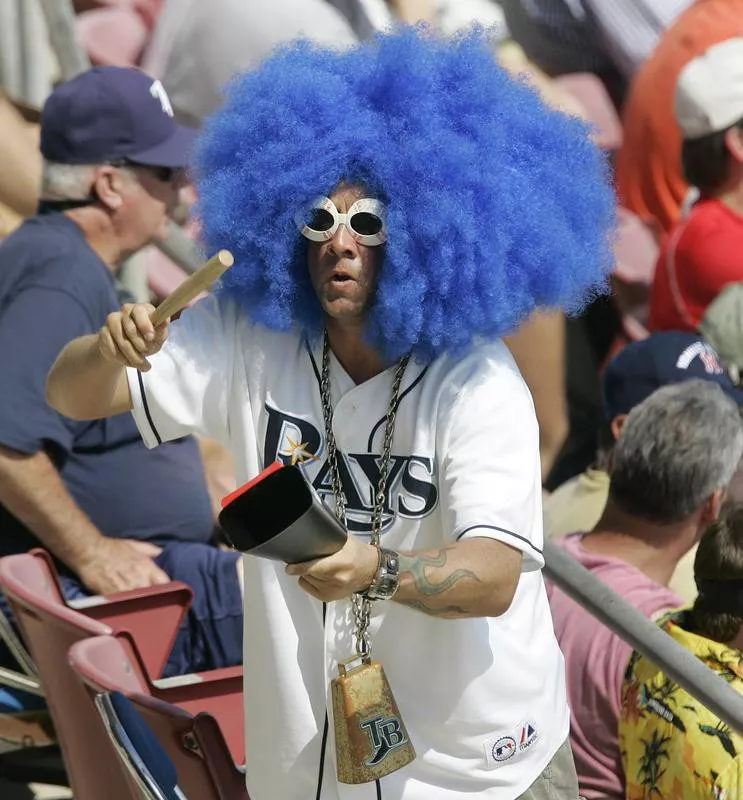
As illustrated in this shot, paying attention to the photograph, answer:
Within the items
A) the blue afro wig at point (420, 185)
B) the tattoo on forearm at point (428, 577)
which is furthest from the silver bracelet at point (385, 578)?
the blue afro wig at point (420, 185)

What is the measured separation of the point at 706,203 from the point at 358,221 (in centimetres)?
296

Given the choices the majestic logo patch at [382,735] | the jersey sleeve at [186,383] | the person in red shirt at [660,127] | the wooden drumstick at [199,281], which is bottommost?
the person in red shirt at [660,127]

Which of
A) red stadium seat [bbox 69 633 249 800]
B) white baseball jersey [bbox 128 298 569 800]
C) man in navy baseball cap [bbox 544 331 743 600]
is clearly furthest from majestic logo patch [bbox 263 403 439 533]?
man in navy baseball cap [bbox 544 331 743 600]

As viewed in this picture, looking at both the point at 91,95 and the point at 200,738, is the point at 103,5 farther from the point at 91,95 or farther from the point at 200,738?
the point at 200,738

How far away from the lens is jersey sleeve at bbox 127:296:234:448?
2223 millimetres

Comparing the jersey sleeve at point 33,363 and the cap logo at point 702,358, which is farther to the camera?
the cap logo at point 702,358

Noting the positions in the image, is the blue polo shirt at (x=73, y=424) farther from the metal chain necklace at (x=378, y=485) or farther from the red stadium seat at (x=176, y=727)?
the metal chain necklace at (x=378, y=485)

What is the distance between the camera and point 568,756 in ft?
7.78

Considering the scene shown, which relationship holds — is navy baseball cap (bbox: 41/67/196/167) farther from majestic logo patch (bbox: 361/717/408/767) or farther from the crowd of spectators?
majestic logo patch (bbox: 361/717/408/767)

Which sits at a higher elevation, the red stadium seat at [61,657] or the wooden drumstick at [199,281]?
the wooden drumstick at [199,281]

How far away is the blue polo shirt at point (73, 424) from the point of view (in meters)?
3.18

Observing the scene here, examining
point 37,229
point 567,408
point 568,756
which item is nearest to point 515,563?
point 568,756

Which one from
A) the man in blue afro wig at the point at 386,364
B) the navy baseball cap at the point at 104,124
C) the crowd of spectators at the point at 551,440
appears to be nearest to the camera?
the man in blue afro wig at the point at 386,364

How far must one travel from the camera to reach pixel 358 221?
2129 millimetres
